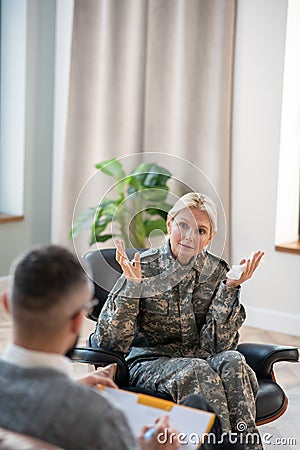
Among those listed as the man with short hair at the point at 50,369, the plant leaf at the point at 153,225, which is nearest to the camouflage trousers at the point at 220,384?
the man with short hair at the point at 50,369

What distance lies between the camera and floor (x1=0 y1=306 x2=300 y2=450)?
287 centimetres

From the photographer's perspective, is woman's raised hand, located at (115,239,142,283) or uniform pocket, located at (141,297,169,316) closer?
woman's raised hand, located at (115,239,142,283)

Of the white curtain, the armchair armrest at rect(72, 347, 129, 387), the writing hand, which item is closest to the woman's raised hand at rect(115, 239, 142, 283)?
the armchair armrest at rect(72, 347, 129, 387)

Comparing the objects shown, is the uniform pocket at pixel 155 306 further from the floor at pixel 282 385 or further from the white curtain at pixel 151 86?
the white curtain at pixel 151 86

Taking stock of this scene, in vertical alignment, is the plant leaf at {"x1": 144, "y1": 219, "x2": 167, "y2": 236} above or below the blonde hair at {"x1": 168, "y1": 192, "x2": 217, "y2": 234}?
below

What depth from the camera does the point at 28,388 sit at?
1303 millimetres

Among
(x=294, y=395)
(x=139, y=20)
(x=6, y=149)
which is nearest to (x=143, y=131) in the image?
(x=139, y=20)

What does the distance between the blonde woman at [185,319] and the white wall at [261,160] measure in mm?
1762

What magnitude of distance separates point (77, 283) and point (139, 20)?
3.57 meters

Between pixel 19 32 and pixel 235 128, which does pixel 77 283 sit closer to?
pixel 235 128

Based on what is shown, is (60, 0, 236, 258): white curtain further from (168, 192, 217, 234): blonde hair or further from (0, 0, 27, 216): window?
(168, 192, 217, 234): blonde hair

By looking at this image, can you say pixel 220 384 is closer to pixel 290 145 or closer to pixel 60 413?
pixel 60 413

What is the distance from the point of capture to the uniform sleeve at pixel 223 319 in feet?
8.09

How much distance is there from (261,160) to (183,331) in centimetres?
194
